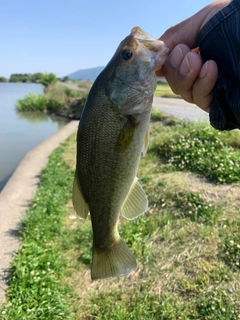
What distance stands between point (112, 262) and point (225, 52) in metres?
1.45

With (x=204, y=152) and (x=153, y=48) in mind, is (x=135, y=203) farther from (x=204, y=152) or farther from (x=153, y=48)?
(x=204, y=152)

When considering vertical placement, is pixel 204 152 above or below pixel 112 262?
below

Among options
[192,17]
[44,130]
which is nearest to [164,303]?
[192,17]

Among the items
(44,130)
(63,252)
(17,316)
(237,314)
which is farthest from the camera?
(44,130)

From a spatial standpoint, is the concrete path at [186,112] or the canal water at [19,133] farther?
the canal water at [19,133]

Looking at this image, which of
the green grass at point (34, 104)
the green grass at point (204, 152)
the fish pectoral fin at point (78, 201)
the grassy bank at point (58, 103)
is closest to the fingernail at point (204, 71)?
the fish pectoral fin at point (78, 201)

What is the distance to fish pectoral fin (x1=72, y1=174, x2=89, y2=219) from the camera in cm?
214

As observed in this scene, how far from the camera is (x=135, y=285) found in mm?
4430

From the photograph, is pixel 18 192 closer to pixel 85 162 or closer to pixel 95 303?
pixel 95 303

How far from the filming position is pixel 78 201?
7.10 ft

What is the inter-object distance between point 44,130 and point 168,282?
22.0 metres

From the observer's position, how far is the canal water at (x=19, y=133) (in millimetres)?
15469

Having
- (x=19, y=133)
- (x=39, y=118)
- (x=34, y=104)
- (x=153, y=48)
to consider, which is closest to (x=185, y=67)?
(x=153, y=48)

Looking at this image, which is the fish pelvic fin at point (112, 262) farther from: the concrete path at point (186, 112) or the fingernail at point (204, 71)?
the concrete path at point (186, 112)
